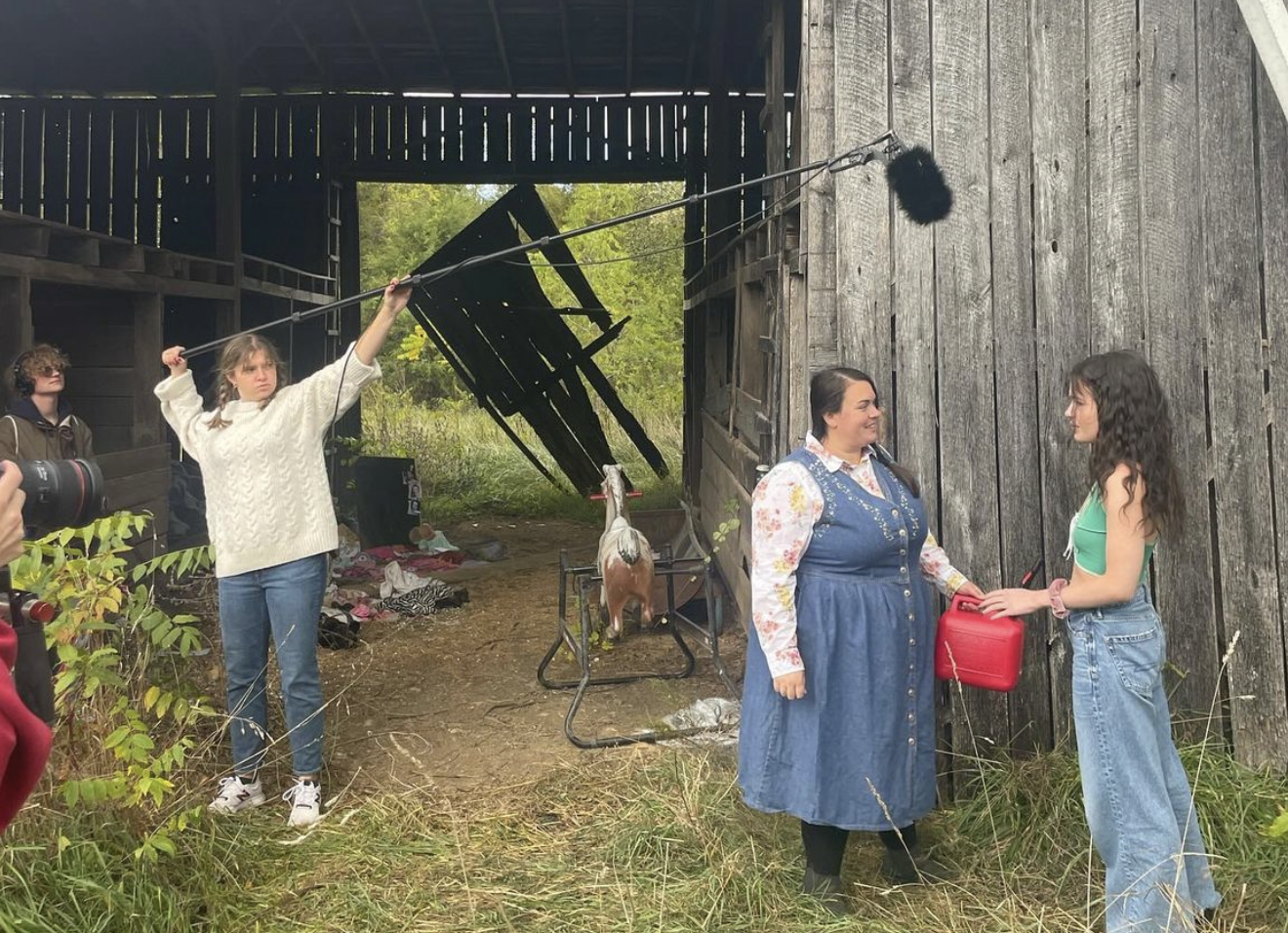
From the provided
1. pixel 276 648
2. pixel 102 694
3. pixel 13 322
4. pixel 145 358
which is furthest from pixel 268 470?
pixel 145 358

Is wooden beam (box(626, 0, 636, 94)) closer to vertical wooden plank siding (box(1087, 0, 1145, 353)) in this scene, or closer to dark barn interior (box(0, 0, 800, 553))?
dark barn interior (box(0, 0, 800, 553))

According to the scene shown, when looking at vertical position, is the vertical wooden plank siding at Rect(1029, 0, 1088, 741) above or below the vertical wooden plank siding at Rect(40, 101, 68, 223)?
below

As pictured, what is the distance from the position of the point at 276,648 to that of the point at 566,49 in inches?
309

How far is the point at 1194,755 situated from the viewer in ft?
14.2

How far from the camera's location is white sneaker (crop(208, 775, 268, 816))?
4855 mm

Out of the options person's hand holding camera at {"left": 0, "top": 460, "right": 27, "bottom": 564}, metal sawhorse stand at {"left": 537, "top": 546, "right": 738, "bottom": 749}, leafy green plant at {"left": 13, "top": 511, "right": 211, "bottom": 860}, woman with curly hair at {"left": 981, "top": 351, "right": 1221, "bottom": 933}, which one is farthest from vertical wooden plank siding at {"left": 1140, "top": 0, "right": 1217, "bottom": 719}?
person's hand holding camera at {"left": 0, "top": 460, "right": 27, "bottom": 564}

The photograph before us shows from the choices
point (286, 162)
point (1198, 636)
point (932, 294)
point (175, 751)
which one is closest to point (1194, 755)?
point (1198, 636)

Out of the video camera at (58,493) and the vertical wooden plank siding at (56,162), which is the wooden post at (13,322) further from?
the vertical wooden plank siding at (56,162)

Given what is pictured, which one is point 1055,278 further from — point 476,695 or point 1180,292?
point 476,695

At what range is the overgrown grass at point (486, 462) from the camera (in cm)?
1420

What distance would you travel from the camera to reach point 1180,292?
446 cm

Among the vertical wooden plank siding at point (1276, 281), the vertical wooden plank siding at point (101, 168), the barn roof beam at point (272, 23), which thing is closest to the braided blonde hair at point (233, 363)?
the vertical wooden plank siding at point (1276, 281)

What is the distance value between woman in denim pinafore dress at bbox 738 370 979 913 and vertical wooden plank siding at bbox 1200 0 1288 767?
Result: 143 cm

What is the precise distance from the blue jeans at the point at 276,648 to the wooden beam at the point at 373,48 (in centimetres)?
686
